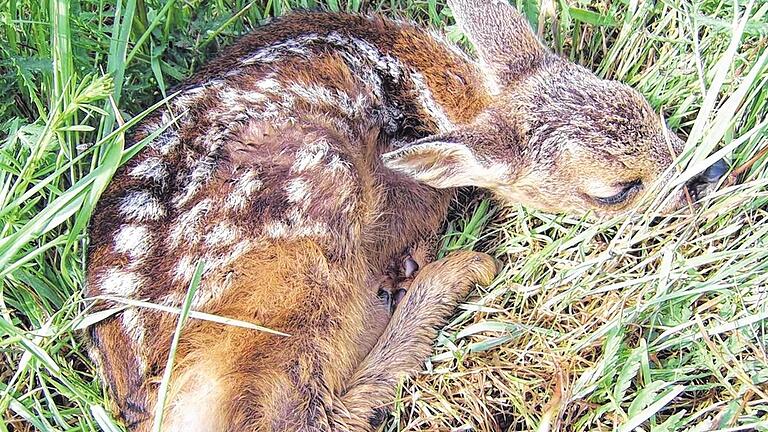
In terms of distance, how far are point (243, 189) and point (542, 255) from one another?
4.26 feet

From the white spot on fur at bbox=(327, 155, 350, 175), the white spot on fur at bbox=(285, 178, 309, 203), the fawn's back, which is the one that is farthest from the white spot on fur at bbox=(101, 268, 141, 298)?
the white spot on fur at bbox=(327, 155, 350, 175)

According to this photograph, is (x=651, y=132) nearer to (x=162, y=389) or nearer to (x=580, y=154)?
(x=580, y=154)

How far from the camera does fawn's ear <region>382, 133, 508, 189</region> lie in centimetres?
309

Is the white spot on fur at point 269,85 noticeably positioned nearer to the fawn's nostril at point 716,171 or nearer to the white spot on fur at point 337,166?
the white spot on fur at point 337,166

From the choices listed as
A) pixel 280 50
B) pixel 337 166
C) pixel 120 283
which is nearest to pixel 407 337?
pixel 337 166

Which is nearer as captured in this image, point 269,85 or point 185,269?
point 185,269

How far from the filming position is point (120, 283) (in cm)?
288

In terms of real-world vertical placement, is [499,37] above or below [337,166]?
above

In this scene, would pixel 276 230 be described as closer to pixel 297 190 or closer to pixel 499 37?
pixel 297 190

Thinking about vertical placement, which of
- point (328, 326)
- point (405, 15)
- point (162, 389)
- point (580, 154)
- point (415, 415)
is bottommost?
point (415, 415)

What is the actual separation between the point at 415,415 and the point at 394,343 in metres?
0.31

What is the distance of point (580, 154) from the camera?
3.21m

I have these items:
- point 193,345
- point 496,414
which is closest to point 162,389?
point 193,345

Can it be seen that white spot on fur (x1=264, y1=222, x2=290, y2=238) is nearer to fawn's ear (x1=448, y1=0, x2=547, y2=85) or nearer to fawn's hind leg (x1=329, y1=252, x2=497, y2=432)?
fawn's hind leg (x1=329, y1=252, x2=497, y2=432)
